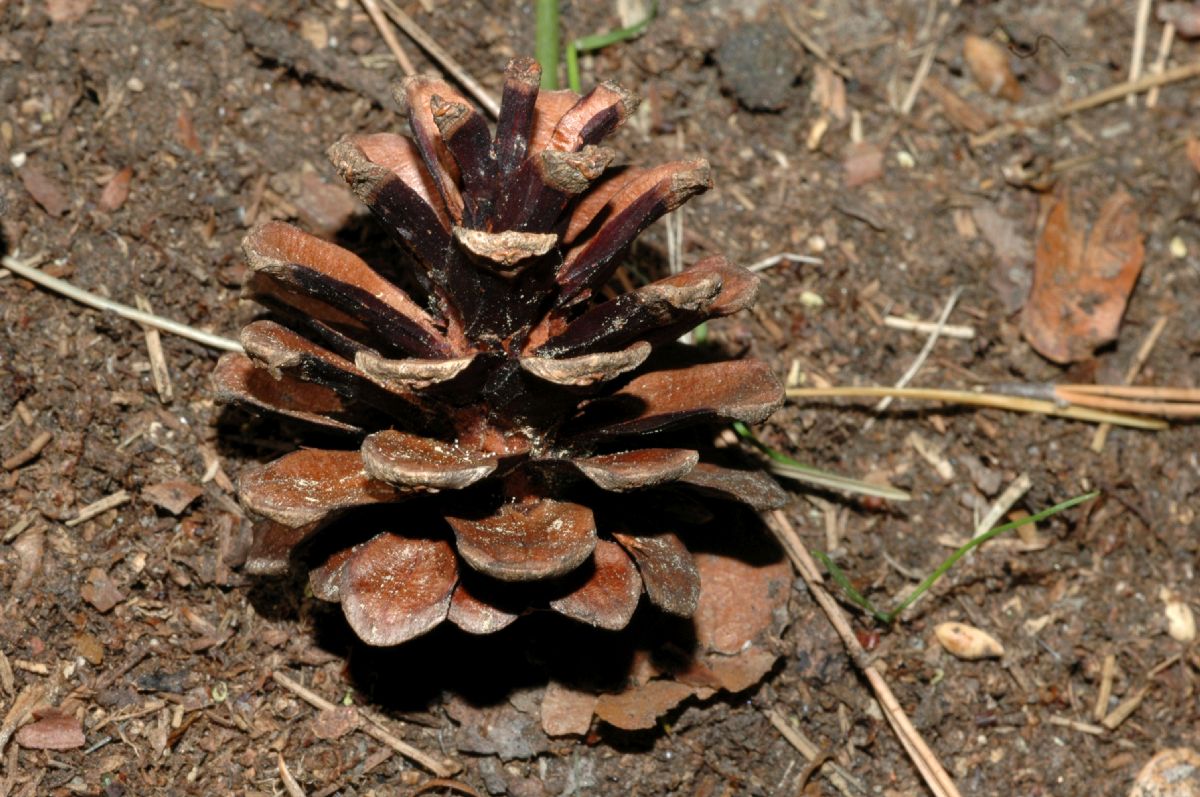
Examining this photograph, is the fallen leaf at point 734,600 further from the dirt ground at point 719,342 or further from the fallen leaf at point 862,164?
the fallen leaf at point 862,164

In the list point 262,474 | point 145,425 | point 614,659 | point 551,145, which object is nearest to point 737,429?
point 614,659

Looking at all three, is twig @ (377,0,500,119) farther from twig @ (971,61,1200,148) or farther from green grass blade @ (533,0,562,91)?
twig @ (971,61,1200,148)

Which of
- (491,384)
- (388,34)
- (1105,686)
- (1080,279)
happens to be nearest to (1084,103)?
(1080,279)

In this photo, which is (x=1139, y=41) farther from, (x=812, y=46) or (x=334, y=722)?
(x=334, y=722)

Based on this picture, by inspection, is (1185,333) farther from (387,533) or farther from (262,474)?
(262,474)

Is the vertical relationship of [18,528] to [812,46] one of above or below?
below

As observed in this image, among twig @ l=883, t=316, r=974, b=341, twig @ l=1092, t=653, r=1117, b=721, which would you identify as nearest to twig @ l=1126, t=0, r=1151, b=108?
twig @ l=883, t=316, r=974, b=341
